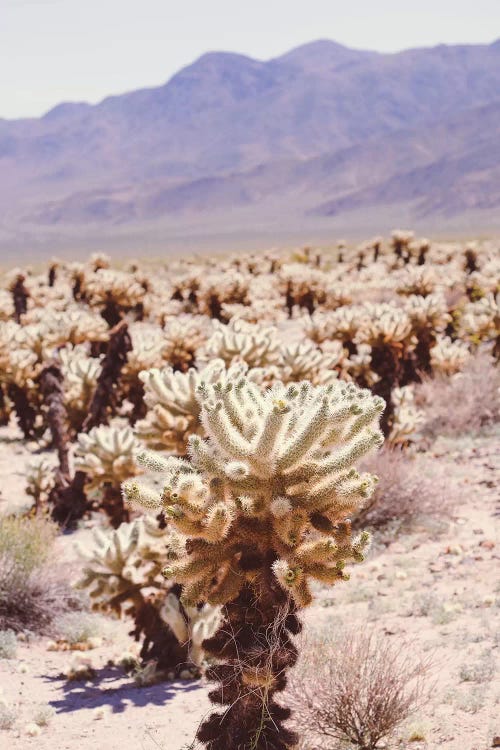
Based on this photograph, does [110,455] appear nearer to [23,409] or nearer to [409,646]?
[409,646]

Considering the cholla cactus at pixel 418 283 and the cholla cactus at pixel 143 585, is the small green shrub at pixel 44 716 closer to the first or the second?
the cholla cactus at pixel 143 585

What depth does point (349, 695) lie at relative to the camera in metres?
4.39

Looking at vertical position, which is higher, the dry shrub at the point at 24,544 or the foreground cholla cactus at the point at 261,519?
the foreground cholla cactus at the point at 261,519

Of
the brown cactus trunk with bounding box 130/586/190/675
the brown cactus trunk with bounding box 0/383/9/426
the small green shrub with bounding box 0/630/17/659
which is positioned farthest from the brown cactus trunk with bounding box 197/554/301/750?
the brown cactus trunk with bounding box 0/383/9/426

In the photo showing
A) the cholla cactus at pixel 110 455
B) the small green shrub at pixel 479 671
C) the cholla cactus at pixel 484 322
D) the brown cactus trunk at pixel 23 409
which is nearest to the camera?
the small green shrub at pixel 479 671

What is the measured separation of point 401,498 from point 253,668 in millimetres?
5088

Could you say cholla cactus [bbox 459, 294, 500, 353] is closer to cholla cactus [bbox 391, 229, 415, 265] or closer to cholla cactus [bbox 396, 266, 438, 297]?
cholla cactus [bbox 396, 266, 438, 297]

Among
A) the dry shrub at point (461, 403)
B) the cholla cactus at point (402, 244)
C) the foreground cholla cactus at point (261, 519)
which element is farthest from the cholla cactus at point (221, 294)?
the foreground cholla cactus at point (261, 519)

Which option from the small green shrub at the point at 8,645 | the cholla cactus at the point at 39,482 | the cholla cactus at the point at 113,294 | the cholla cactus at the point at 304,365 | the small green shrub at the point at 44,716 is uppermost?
the cholla cactus at the point at 113,294

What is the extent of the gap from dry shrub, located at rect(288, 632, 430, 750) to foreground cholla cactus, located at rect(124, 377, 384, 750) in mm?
539

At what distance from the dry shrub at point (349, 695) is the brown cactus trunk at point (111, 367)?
650cm

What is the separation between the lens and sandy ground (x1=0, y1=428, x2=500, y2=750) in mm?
4770

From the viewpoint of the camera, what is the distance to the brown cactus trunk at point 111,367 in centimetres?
1059

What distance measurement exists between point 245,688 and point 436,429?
28.3ft
